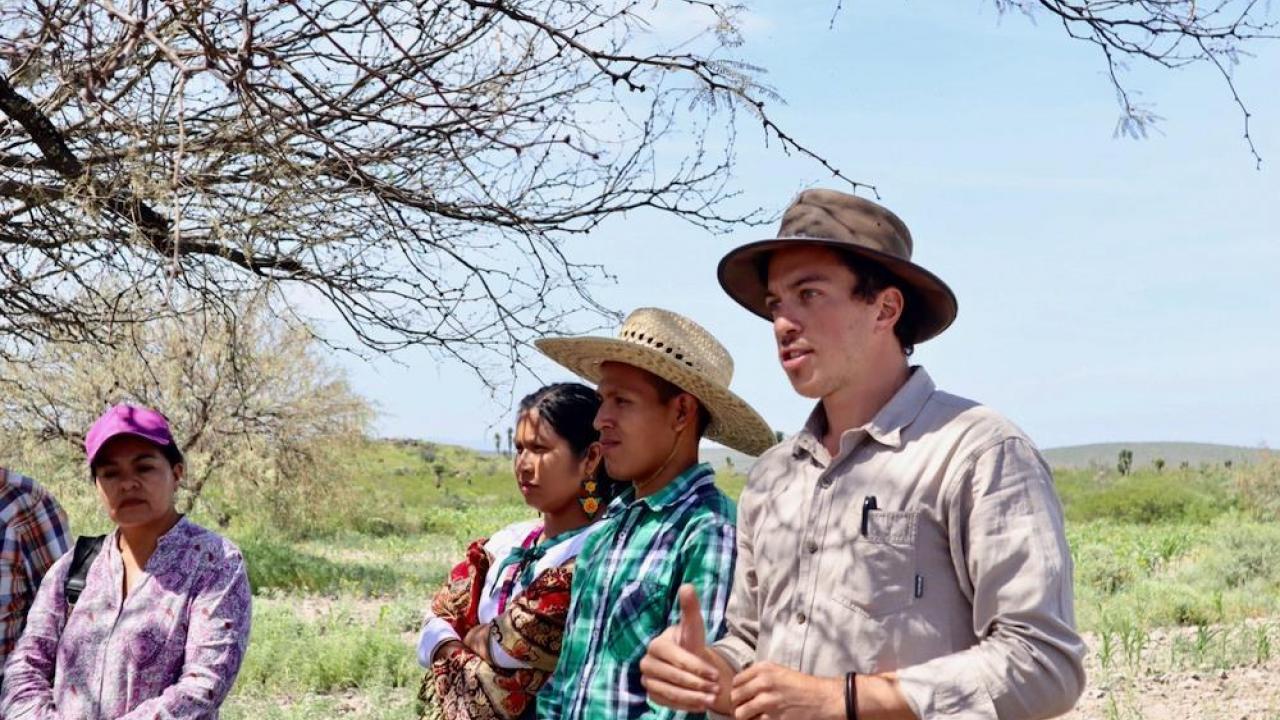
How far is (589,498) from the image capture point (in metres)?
3.72

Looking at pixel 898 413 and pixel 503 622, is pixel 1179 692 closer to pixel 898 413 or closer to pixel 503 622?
pixel 503 622

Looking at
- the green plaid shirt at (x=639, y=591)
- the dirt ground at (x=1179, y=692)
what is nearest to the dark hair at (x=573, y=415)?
the green plaid shirt at (x=639, y=591)

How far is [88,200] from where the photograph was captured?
4621 millimetres

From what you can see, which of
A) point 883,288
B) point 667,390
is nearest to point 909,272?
point 883,288

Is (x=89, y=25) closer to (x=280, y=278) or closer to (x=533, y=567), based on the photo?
(x=533, y=567)

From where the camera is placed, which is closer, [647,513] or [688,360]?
[647,513]

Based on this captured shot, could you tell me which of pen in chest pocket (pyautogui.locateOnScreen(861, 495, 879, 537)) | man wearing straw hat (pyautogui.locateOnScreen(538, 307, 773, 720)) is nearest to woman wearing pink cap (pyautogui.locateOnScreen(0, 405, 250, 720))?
man wearing straw hat (pyautogui.locateOnScreen(538, 307, 773, 720))

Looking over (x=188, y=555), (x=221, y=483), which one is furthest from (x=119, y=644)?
(x=221, y=483)

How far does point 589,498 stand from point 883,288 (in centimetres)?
150

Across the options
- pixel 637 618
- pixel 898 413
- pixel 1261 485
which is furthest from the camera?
pixel 1261 485

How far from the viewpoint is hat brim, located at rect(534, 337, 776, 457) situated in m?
3.34

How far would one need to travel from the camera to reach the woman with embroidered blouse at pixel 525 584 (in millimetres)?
3400

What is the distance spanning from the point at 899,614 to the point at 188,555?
2.08m

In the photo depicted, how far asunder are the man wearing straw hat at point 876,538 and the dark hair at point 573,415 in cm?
116
